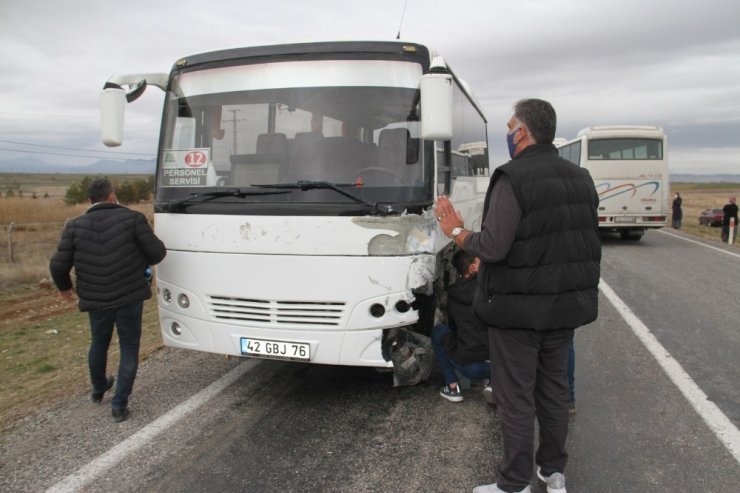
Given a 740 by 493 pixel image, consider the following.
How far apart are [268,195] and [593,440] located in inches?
115

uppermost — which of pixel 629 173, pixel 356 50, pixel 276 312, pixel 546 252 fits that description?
pixel 356 50

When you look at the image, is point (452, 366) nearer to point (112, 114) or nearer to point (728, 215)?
point (112, 114)

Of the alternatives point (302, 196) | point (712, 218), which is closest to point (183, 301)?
point (302, 196)

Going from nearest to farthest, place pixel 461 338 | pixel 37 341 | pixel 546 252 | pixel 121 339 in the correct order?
pixel 546 252
pixel 461 338
pixel 121 339
pixel 37 341

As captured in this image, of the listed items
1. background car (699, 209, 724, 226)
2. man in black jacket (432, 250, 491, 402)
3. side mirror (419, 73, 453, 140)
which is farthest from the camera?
background car (699, 209, 724, 226)

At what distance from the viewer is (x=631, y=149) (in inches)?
717

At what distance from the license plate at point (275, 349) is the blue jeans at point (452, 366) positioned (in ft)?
3.66

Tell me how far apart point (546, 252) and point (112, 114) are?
12.5ft

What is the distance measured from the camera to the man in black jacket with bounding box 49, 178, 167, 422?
14.1 ft

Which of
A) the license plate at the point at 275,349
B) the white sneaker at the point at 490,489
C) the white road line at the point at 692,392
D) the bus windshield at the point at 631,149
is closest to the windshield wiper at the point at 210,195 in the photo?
the license plate at the point at 275,349

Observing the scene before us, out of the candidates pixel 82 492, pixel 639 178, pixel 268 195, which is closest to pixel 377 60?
pixel 268 195

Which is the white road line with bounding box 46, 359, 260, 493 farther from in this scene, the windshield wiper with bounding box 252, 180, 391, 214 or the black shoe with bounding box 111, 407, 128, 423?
the windshield wiper with bounding box 252, 180, 391, 214

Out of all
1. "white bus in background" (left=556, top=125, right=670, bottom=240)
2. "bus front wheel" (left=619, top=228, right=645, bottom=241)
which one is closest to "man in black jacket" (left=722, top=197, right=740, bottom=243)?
"bus front wheel" (left=619, top=228, right=645, bottom=241)

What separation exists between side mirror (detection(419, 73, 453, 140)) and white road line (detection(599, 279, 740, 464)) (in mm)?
2816
